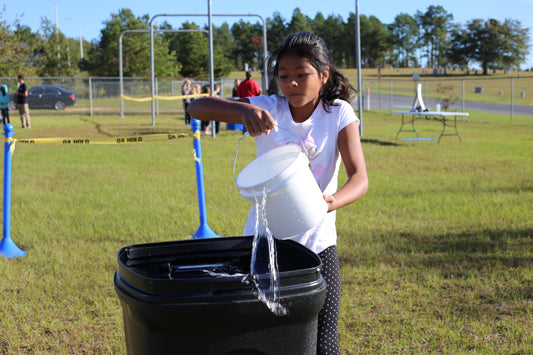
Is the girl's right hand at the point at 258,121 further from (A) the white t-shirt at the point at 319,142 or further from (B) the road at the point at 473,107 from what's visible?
(B) the road at the point at 473,107

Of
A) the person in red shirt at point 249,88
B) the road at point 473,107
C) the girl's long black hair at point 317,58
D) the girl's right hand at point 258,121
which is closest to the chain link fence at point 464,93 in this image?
the road at point 473,107

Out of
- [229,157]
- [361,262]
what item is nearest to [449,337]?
[361,262]

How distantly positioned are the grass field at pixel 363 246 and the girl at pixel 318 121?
1195 millimetres

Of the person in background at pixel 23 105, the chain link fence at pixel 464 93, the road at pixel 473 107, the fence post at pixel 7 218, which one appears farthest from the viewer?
the chain link fence at pixel 464 93

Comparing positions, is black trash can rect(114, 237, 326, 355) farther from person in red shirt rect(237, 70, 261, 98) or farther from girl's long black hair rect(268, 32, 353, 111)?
person in red shirt rect(237, 70, 261, 98)

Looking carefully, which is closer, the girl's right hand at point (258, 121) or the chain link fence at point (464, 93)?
the girl's right hand at point (258, 121)

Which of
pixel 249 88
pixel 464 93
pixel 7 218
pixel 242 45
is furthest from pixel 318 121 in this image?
pixel 242 45

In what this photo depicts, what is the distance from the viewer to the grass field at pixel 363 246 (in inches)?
137

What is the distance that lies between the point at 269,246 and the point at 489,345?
2.11m

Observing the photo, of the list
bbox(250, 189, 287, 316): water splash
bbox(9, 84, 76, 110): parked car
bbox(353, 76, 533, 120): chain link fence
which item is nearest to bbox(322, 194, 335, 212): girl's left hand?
bbox(250, 189, 287, 316): water splash

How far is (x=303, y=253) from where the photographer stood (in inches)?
73.5

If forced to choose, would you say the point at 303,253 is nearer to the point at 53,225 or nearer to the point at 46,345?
the point at 46,345

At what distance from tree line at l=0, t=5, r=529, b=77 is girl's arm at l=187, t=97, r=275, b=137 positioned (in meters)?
0.64

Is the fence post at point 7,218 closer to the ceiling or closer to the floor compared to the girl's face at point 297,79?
closer to the floor
